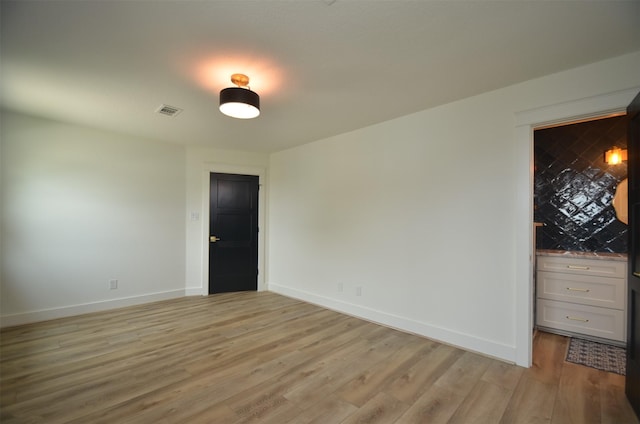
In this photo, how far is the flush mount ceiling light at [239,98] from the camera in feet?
7.71

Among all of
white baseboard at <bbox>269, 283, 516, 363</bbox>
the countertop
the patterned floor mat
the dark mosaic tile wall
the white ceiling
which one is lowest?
the patterned floor mat

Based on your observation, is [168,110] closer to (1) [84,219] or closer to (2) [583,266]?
(1) [84,219]

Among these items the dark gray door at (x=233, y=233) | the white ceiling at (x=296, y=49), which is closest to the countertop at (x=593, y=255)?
the white ceiling at (x=296, y=49)

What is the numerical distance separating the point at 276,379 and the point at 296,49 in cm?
261

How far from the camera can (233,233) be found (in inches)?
200

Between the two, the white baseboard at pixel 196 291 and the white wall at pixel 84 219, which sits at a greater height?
the white wall at pixel 84 219

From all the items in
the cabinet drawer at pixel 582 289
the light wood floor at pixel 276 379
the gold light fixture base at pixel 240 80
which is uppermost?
the gold light fixture base at pixel 240 80

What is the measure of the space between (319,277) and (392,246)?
1435 mm

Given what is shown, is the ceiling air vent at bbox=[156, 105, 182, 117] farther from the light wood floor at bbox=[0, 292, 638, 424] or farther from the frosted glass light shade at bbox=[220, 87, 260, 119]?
the light wood floor at bbox=[0, 292, 638, 424]

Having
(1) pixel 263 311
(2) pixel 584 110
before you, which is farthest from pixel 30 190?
(2) pixel 584 110

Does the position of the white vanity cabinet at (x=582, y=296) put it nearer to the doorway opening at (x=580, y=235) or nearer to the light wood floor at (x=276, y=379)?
the doorway opening at (x=580, y=235)

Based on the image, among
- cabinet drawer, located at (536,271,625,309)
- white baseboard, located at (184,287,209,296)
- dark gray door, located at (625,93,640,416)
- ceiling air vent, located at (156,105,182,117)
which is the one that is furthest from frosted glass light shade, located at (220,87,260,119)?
cabinet drawer, located at (536,271,625,309)

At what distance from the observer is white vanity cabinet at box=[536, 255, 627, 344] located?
2.87 metres

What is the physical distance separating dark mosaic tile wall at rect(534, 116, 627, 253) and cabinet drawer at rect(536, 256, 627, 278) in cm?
55
